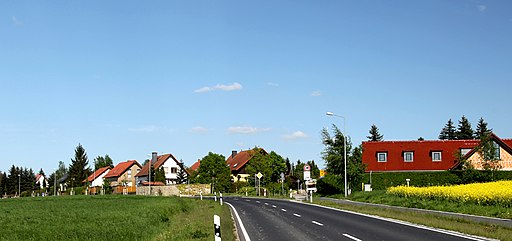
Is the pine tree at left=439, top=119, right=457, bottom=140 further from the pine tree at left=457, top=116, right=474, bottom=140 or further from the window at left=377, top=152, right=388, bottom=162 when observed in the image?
the window at left=377, top=152, right=388, bottom=162

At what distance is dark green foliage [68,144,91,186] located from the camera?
137375 millimetres

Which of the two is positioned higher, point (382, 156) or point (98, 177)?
point (382, 156)

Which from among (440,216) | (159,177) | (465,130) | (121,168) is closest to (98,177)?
(121,168)

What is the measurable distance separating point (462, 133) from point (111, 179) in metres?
91.1

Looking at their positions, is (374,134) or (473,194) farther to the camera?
(374,134)

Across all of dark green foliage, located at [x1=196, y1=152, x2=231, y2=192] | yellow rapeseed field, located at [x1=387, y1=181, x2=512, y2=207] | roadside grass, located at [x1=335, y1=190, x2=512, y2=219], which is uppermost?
dark green foliage, located at [x1=196, y1=152, x2=231, y2=192]

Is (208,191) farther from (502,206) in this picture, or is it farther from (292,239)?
(292,239)

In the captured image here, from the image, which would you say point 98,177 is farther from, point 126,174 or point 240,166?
point 240,166

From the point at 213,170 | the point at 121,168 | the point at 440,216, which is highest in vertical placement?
the point at 121,168

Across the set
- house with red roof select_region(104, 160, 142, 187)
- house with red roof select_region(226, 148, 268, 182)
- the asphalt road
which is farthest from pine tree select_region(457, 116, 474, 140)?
the asphalt road

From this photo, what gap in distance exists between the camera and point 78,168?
13750cm

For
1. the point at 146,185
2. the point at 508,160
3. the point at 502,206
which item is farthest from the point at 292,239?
the point at 146,185

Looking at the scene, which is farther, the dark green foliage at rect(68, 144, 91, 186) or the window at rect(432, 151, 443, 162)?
the dark green foliage at rect(68, 144, 91, 186)

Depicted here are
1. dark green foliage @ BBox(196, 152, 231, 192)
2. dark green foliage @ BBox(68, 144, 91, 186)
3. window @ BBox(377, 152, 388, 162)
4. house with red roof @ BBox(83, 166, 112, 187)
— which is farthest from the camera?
house with red roof @ BBox(83, 166, 112, 187)
